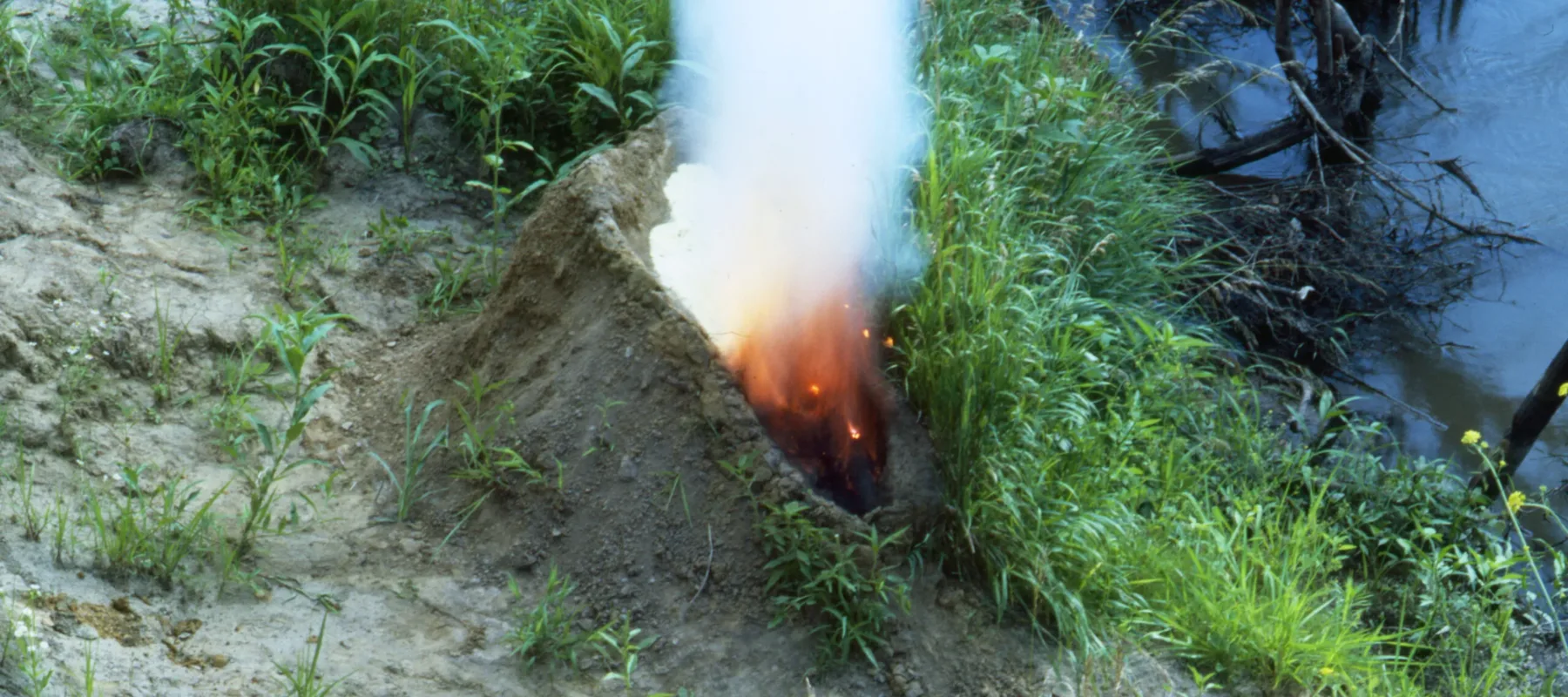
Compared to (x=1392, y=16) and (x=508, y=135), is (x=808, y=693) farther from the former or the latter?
(x=1392, y=16)

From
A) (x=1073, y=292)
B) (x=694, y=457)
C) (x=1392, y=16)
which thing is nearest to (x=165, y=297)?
(x=694, y=457)

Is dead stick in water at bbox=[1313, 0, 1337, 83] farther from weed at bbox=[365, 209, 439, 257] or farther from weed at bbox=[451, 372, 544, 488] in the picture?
weed at bbox=[451, 372, 544, 488]

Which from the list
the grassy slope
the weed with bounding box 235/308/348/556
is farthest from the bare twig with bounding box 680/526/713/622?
the weed with bounding box 235/308/348/556

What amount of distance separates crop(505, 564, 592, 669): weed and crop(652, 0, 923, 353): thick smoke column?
778 mm

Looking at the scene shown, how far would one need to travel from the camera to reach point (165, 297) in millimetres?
3643

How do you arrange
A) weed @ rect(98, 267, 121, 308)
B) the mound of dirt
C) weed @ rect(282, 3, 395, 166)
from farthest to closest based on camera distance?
weed @ rect(282, 3, 395, 166) → weed @ rect(98, 267, 121, 308) → the mound of dirt

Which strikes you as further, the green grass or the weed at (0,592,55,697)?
the green grass

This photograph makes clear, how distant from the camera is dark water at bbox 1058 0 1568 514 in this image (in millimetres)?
5684

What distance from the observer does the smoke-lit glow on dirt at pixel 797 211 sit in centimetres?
323

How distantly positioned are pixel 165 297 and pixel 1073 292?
2779 millimetres

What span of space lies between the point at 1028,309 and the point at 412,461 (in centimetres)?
181

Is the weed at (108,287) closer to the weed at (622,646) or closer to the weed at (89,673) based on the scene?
the weed at (89,673)

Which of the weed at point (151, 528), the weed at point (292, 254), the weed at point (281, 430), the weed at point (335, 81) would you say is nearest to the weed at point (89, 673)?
the weed at point (151, 528)

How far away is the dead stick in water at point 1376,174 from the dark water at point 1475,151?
17 cm
